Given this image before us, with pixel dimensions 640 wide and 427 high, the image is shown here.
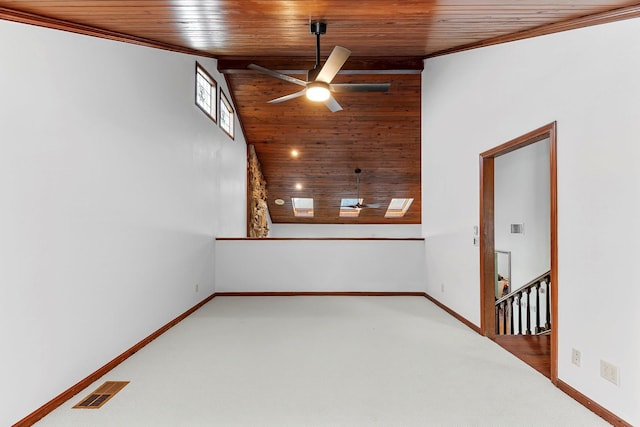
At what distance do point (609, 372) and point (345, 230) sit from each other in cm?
846

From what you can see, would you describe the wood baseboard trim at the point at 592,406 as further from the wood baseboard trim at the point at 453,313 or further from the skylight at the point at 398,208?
the skylight at the point at 398,208

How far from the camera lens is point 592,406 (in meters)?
2.15

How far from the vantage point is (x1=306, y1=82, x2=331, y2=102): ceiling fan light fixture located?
10.8ft

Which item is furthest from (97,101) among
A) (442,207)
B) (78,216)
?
(442,207)

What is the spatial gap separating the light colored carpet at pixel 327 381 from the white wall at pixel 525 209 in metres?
2.08

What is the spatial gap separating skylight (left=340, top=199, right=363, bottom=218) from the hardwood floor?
6103mm

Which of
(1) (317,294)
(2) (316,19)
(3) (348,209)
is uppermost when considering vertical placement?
(2) (316,19)

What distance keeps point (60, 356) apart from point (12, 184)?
1.16 metres

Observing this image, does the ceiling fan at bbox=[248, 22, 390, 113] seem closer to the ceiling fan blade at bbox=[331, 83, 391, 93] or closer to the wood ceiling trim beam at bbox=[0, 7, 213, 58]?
the ceiling fan blade at bbox=[331, 83, 391, 93]

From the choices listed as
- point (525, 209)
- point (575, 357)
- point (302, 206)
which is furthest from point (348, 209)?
point (575, 357)

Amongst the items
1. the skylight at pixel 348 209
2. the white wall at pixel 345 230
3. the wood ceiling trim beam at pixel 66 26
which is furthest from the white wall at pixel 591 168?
the white wall at pixel 345 230

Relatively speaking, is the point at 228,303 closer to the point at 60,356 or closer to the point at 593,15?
the point at 60,356

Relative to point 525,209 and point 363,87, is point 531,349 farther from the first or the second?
point 363,87

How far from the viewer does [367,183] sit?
8586 millimetres
